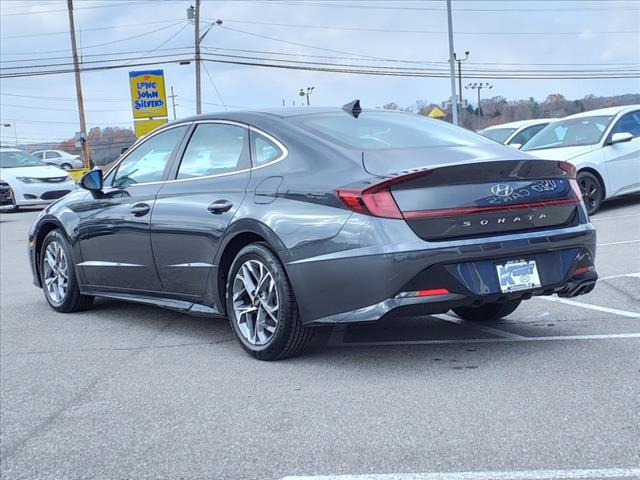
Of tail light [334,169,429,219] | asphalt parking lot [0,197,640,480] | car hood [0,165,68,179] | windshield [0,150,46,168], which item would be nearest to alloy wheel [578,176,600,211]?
asphalt parking lot [0,197,640,480]

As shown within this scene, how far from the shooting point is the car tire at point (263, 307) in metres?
5.08

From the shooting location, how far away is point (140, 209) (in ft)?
20.9

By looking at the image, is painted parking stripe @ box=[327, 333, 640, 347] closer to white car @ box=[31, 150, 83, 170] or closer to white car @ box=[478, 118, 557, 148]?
white car @ box=[478, 118, 557, 148]

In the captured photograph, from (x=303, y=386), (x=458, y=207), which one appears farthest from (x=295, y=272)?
(x=458, y=207)

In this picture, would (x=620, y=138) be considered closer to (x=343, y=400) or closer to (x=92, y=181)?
(x=92, y=181)

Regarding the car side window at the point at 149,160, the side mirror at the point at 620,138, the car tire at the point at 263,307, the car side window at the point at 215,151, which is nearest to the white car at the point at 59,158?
the side mirror at the point at 620,138

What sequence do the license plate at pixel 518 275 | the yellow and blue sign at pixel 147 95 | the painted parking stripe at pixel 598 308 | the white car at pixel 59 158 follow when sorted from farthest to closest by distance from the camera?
the white car at pixel 59 158
the yellow and blue sign at pixel 147 95
the painted parking stripe at pixel 598 308
the license plate at pixel 518 275

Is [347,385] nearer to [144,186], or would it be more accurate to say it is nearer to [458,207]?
[458,207]

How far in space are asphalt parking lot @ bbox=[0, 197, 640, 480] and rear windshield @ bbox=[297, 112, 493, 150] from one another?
1323mm

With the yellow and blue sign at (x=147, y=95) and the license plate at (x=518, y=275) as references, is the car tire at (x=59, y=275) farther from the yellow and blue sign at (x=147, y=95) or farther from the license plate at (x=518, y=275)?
the yellow and blue sign at (x=147, y=95)

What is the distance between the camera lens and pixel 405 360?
5191 mm

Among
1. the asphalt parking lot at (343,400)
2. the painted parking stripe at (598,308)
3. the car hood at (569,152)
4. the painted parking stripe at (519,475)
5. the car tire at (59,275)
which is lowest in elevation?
the painted parking stripe at (598,308)

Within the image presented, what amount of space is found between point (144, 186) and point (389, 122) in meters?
1.97

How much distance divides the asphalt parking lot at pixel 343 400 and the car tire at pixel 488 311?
0.08 metres
